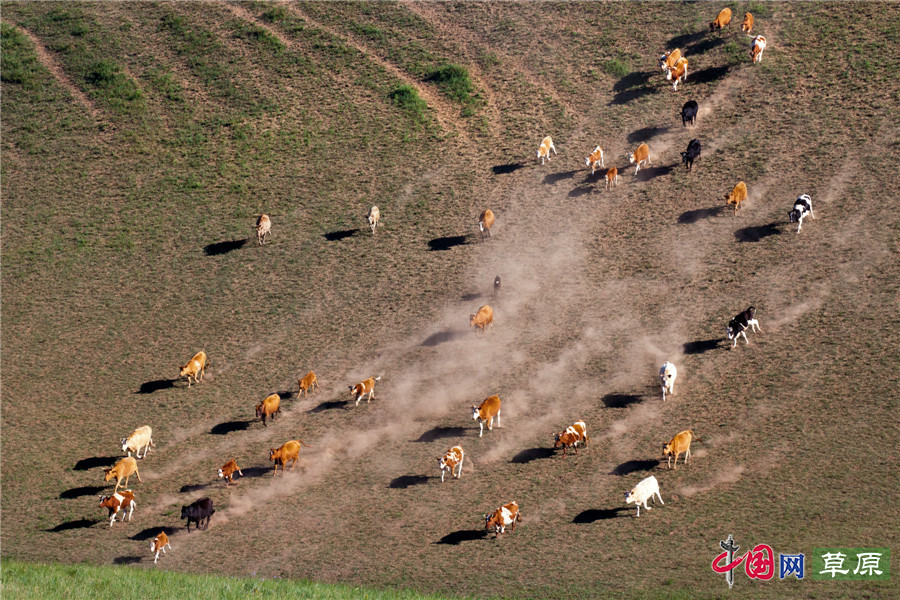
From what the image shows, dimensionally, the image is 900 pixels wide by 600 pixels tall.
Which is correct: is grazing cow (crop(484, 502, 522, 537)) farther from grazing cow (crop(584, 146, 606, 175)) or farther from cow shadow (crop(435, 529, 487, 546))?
grazing cow (crop(584, 146, 606, 175))

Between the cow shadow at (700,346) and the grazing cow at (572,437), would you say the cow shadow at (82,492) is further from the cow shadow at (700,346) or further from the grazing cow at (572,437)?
the cow shadow at (700,346)

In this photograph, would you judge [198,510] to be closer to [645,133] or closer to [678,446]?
[678,446]

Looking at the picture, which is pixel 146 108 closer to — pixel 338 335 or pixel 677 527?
pixel 338 335

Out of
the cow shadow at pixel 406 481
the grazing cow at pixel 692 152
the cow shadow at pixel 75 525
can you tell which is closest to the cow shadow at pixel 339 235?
the grazing cow at pixel 692 152

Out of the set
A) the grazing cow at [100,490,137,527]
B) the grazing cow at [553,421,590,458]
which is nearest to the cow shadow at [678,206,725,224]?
the grazing cow at [553,421,590,458]

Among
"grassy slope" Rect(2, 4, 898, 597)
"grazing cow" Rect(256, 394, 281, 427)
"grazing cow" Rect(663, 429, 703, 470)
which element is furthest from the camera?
"grazing cow" Rect(256, 394, 281, 427)

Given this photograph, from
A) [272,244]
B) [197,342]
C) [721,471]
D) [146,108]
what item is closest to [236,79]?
[146,108]
